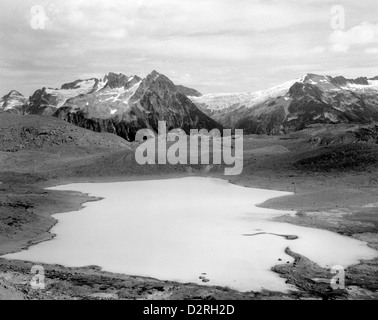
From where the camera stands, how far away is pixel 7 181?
78.5 meters

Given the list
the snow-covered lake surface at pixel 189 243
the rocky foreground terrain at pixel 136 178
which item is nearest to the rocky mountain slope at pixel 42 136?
the rocky foreground terrain at pixel 136 178

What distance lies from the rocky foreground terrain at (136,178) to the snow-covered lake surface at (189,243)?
143 centimetres

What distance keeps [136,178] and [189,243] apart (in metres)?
49.9

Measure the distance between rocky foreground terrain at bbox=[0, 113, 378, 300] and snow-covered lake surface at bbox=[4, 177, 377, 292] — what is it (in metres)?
1.43

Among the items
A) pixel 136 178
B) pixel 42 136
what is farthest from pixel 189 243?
pixel 42 136

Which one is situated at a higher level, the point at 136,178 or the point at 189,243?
the point at 189,243

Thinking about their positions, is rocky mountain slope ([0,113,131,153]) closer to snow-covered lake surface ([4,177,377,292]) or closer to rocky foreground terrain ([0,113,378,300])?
rocky foreground terrain ([0,113,378,300])

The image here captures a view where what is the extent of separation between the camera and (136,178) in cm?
8544

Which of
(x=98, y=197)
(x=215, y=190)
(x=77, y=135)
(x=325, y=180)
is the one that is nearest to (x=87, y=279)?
(x=98, y=197)

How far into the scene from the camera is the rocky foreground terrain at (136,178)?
25.9m

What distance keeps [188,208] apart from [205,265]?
22.6m

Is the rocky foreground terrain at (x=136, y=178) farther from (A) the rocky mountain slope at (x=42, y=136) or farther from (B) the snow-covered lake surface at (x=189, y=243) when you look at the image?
(B) the snow-covered lake surface at (x=189, y=243)

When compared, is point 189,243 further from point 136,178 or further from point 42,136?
point 42,136
